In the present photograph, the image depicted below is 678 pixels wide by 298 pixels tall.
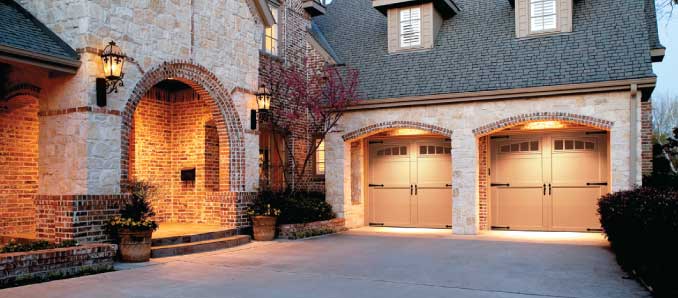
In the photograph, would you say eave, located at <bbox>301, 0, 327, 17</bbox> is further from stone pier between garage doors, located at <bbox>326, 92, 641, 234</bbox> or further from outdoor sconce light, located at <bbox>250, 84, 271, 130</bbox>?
outdoor sconce light, located at <bbox>250, 84, 271, 130</bbox>

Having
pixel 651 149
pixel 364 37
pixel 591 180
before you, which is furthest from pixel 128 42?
pixel 651 149

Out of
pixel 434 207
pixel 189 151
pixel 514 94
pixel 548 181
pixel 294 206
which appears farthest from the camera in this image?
pixel 434 207

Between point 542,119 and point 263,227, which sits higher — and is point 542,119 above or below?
above

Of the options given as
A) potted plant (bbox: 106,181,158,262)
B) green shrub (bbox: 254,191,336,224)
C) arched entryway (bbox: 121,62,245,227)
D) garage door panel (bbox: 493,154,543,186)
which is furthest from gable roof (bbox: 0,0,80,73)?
garage door panel (bbox: 493,154,543,186)

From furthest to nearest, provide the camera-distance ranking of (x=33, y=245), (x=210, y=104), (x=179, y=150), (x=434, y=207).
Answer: (x=434, y=207) → (x=179, y=150) → (x=210, y=104) → (x=33, y=245)

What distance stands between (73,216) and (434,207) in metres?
8.79

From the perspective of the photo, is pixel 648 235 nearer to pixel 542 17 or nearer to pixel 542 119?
pixel 542 119

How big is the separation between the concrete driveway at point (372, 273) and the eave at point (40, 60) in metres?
3.13

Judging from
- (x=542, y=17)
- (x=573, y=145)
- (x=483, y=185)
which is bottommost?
(x=483, y=185)

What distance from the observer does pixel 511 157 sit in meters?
13.8

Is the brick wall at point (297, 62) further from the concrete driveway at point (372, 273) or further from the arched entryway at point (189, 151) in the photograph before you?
the concrete driveway at point (372, 273)

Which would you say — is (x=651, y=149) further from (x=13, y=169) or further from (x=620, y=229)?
(x=13, y=169)

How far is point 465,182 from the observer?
42.5 ft

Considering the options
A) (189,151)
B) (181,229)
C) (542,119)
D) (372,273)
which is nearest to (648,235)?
(372,273)
